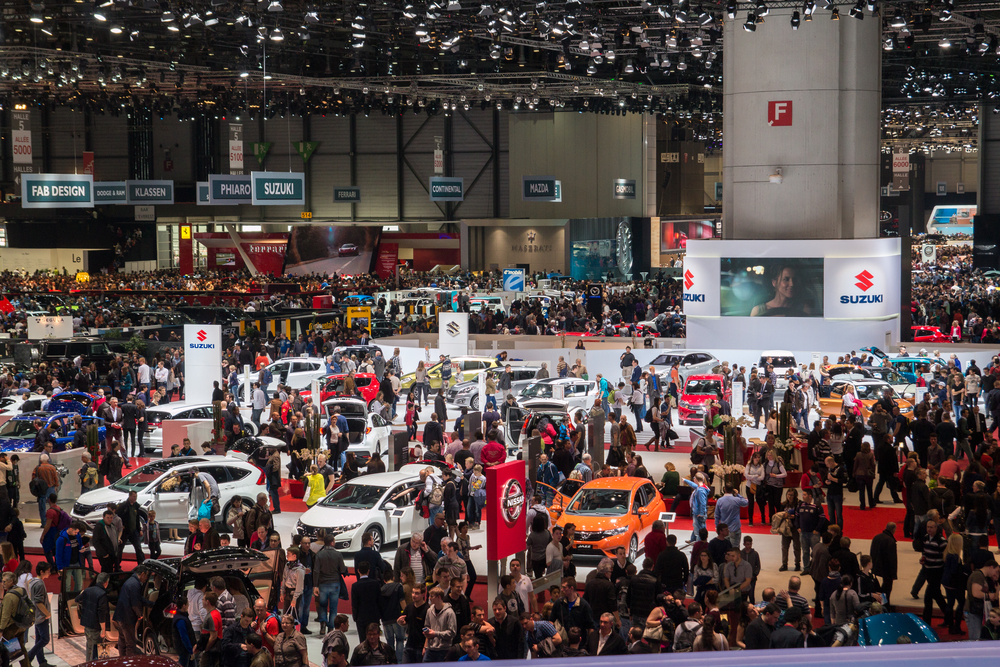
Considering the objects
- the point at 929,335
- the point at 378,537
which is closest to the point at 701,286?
the point at 929,335

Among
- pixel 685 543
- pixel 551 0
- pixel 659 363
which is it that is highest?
pixel 551 0

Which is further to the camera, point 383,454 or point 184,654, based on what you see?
point 383,454

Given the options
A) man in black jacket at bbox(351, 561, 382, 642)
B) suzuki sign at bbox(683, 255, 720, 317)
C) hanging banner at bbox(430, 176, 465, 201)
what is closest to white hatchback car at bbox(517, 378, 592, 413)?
suzuki sign at bbox(683, 255, 720, 317)

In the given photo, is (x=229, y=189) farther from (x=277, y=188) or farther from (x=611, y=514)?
(x=611, y=514)

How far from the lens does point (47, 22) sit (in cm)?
3419

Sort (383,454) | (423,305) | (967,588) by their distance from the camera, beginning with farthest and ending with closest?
1. (423,305)
2. (383,454)
3. (967,588)

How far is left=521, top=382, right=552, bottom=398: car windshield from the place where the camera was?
78.4 ft

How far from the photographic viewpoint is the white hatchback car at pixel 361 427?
68.0 ft

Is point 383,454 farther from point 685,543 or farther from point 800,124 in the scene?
point 800,124

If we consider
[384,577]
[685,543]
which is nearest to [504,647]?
[384,577]

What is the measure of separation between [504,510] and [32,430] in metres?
12.8

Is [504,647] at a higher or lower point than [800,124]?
lower

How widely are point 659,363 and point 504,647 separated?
56.5 ft

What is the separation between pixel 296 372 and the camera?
Answer: 90.9ft
